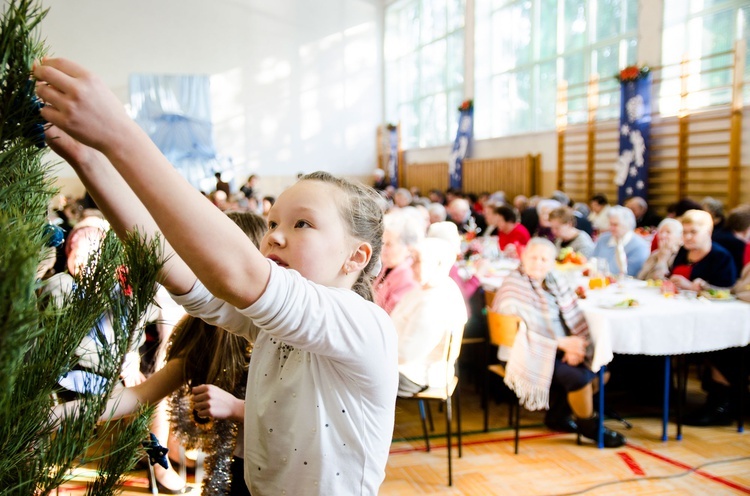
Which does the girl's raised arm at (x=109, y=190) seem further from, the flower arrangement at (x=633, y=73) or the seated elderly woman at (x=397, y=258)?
the flower arrangement at (x=633, y=73)

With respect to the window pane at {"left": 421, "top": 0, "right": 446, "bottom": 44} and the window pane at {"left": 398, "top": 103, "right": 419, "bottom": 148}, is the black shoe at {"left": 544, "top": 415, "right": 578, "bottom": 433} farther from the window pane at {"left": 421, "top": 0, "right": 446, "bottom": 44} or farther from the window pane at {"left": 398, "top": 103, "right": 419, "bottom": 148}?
the window pane at {"left": 398, "top": 103, "right": 419, "bottom": 148}

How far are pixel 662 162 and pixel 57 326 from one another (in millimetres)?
9451

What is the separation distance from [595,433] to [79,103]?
3.74 m

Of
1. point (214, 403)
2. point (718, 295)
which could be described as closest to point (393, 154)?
point (718, 295)

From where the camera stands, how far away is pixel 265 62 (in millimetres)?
16062

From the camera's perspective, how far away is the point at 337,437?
1.03 meters

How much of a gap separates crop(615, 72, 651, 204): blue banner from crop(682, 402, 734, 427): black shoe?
537 centimetres

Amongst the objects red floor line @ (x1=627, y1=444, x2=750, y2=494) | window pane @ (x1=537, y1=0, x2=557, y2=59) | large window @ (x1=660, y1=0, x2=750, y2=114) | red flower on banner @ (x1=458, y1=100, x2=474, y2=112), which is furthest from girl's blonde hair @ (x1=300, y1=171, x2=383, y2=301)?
red flower on banner @ (x1=458, y1=100, x2=474, y2=112)

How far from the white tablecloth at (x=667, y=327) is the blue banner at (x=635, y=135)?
17.8 ft

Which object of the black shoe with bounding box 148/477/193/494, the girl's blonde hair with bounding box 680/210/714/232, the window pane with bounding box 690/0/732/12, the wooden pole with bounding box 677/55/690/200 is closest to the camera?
the black shoe with bounding box 148/477/193/494

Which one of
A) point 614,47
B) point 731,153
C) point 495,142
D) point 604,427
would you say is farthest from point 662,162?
point 604,427

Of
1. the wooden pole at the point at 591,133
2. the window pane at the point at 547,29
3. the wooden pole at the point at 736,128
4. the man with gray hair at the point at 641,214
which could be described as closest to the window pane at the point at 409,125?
the window pane at the point at 547,29

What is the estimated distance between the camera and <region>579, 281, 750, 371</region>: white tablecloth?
362 centimetres

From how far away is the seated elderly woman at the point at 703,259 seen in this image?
430cm
